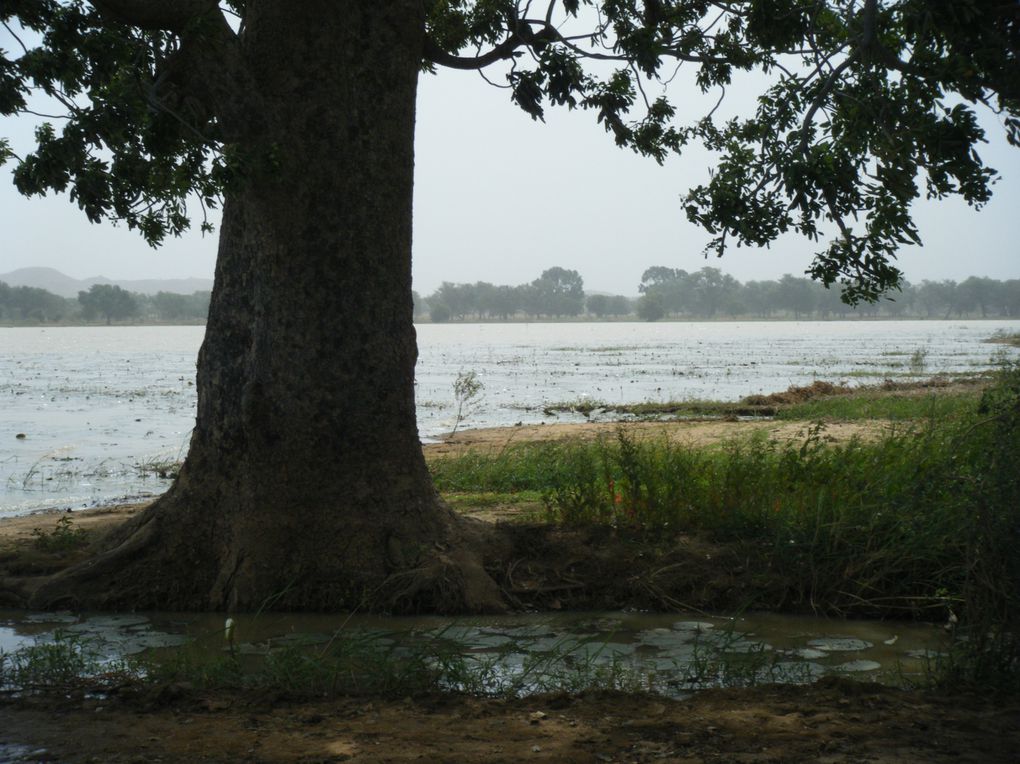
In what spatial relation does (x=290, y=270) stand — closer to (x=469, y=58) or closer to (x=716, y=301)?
(x=469, y=58)

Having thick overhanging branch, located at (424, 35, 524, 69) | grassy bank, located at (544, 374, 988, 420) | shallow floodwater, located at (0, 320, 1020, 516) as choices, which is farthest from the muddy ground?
grassy bank, located at (544, 374, 988, 420)

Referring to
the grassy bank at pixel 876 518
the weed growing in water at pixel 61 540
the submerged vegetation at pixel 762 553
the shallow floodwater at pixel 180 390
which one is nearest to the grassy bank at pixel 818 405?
the shallow floodwater at pixel 180 390

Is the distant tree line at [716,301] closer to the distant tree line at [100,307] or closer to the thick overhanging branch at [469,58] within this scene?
the distant tree line at [100,307]

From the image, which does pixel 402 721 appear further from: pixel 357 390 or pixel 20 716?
pixel 357 390

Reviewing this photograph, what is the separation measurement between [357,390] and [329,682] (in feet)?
9.01

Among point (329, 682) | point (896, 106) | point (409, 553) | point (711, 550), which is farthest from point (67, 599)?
point (896, 106)

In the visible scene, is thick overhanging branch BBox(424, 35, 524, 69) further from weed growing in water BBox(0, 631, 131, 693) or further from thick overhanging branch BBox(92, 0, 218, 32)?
weed growing in water BBox(0, 631, 131, 693)

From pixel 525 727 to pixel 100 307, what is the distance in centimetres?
13850

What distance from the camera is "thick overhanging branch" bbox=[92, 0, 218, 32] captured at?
678 centimetres

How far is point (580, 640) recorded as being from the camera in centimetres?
620

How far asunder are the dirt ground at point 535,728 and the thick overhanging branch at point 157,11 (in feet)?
14.2

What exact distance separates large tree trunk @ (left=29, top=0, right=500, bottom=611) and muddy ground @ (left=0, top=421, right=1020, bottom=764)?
90.7 inches

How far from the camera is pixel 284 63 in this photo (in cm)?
750

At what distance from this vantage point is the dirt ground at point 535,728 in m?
4.17
